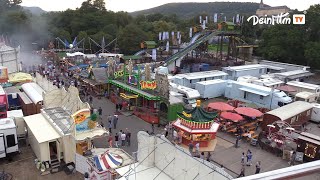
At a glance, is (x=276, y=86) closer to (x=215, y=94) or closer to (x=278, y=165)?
(x=215, y=94)

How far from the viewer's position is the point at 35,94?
21656 mm

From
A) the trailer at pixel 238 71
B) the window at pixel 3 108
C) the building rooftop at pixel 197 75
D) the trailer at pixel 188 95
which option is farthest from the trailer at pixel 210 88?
the window at pixel 3 108

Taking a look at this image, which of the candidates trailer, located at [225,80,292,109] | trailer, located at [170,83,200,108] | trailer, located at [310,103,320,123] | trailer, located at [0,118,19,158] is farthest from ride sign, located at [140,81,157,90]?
trailer, located at [310,103,320,123]

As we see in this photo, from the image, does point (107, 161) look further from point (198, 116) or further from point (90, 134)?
point (198, 116)

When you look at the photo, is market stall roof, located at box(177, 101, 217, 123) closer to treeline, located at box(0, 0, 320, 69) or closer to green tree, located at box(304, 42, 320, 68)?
green tree, located at box(304, 42, 320, 68)

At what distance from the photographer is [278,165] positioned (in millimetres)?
16859

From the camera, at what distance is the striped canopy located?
13.1 metres

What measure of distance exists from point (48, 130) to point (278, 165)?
13.8 metres

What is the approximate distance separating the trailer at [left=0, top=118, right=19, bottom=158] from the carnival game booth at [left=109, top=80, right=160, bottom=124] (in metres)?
10.4

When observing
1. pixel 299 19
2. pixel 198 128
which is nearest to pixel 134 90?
pixel 198 128

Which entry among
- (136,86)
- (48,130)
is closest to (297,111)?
(136,86)

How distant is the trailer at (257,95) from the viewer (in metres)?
26.8

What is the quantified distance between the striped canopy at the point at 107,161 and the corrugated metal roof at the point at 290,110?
1296cm

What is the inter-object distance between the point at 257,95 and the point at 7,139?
22.2m
